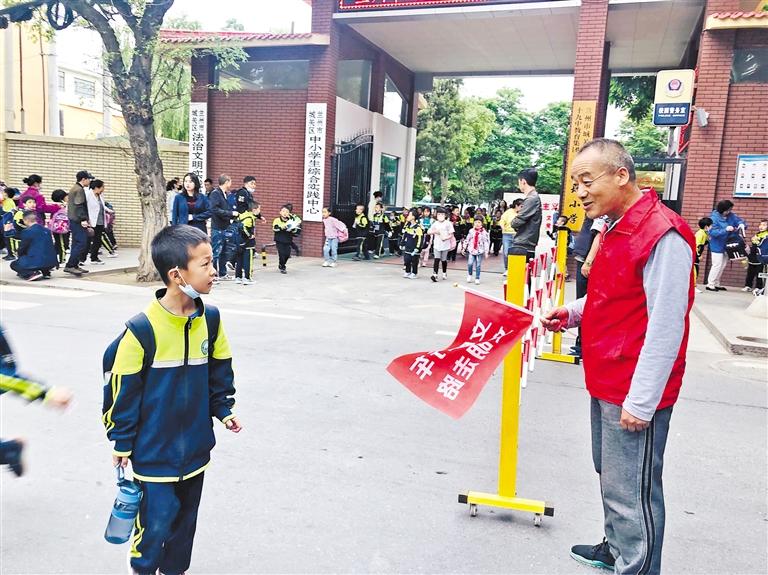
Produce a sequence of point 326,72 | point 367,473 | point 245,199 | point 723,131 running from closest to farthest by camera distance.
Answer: point 367,473, point 245,199, point 723,131, point 326,72

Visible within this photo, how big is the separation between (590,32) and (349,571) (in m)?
13.3

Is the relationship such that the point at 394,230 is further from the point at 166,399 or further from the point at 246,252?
the point at 166,399

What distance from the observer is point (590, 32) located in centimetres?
1354

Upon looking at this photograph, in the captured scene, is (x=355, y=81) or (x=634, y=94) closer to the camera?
(x=355, y=81)

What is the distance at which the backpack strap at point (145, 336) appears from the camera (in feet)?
7.46

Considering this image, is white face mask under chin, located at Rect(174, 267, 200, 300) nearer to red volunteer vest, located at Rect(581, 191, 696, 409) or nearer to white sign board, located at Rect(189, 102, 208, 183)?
red volunteer vest, located at Rect(581, 191, 696, 409)

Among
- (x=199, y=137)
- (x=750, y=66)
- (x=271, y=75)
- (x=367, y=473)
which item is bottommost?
(x=367, y=473)

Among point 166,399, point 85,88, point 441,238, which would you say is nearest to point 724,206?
point 441,238

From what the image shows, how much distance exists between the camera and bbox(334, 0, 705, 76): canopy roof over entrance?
45.7 feet

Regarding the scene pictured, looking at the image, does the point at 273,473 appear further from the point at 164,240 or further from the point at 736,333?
the point at 736,333

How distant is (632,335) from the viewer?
2402 millimetres

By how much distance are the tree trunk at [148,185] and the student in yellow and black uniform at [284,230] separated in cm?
218

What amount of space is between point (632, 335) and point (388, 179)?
18257 mm

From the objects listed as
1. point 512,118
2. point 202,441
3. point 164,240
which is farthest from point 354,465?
point 512,118
